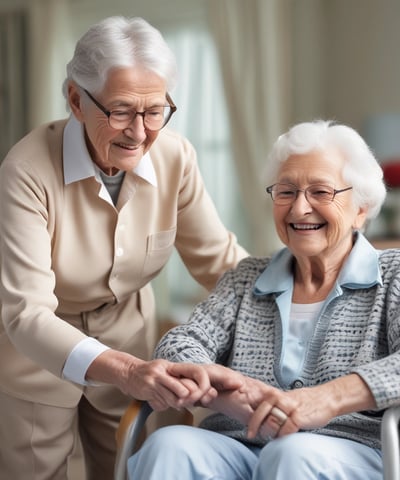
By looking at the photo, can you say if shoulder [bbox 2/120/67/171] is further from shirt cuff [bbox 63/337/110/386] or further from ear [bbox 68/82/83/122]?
shirt cuff [bbox 63/337/110/386]

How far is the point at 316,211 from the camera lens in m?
2.04

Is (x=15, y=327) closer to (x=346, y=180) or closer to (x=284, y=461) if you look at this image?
(x=284, y=461)

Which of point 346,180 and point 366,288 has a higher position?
point 346,180

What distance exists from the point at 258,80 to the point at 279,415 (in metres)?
3.55

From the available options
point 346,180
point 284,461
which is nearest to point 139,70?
point 346,180

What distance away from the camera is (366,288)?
2.02 m

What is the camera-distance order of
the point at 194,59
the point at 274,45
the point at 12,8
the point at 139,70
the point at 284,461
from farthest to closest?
1. the point at 12,8
2. the point at 194,59
3. the point at 274,45
4. the point at 139,70
5. the point at 284,461

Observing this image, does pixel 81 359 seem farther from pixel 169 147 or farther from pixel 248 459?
pixel 169 147

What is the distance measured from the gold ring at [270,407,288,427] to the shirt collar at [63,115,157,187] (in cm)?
74

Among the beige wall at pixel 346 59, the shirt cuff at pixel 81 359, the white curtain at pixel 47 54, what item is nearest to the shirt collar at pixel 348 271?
the shirt cuff at pixel 81 359

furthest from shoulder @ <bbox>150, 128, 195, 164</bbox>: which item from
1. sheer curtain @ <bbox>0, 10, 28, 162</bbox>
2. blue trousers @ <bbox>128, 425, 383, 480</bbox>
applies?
sheer curtain @ <bbox>0, 10, 28, 162</bbox>

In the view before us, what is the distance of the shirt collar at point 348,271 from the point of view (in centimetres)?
201

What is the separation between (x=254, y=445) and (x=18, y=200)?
0.83 meters

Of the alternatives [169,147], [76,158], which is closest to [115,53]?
[76,158]
